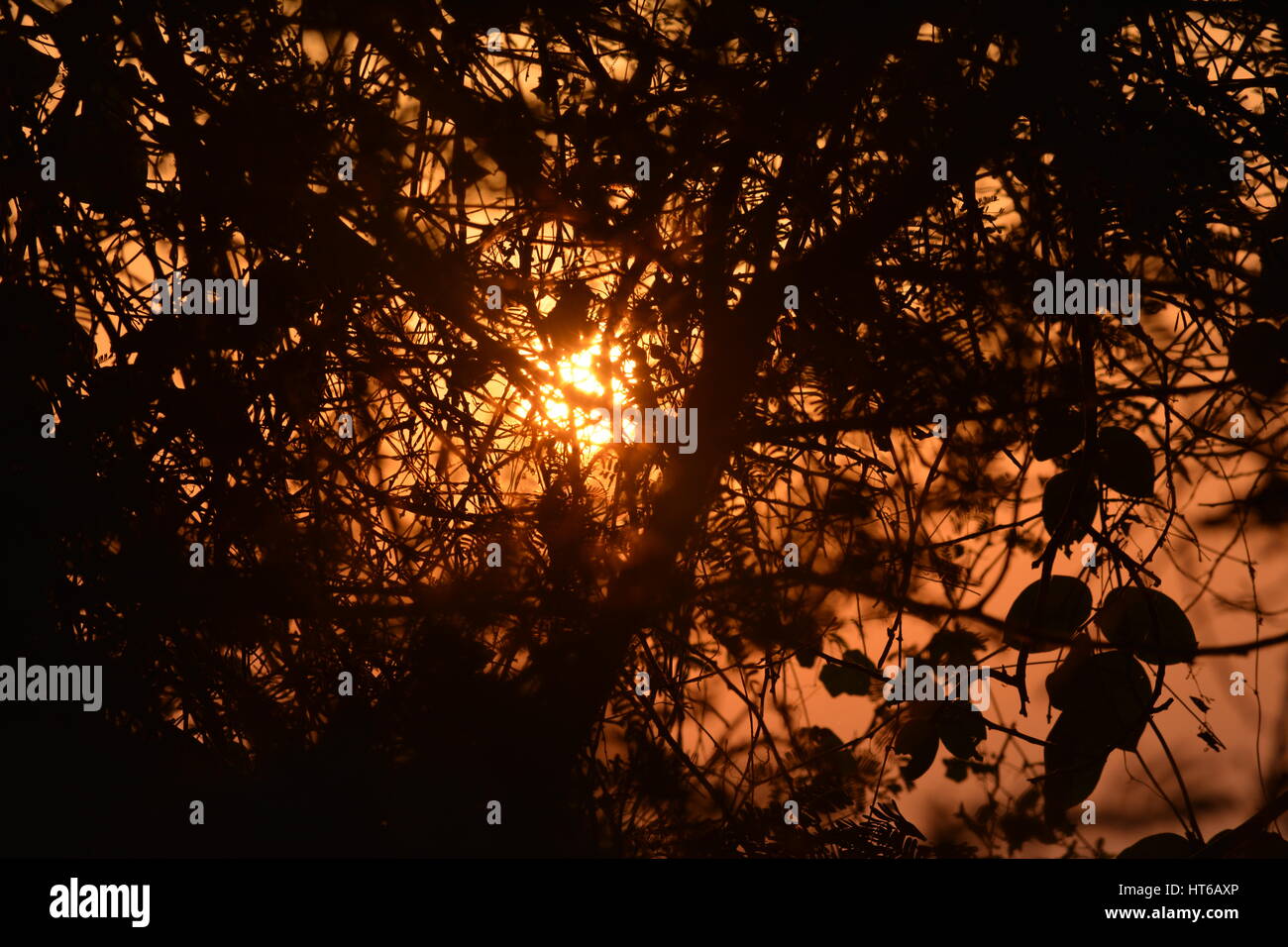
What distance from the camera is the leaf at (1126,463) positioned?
4.19 ft

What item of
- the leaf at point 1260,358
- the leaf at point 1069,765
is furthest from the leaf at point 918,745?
the leaf at point 1260,358

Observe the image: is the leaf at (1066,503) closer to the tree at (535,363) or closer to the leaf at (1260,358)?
the tree at (535,363)

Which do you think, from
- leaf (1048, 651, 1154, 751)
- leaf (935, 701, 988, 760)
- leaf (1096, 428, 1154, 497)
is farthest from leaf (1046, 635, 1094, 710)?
leaf (1096, 428, 1154, 497)

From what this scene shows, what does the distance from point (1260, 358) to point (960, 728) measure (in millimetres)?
713

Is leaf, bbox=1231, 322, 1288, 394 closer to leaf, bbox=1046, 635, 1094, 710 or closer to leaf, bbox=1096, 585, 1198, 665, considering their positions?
leaf, bbox=1096, 585, 1198, 665

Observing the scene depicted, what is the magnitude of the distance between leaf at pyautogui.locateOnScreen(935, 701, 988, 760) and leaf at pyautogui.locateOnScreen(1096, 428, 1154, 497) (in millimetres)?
422

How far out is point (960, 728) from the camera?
1410 millimetres

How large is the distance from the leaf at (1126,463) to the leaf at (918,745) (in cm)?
47

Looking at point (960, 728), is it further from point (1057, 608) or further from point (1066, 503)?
point (1066, 503)

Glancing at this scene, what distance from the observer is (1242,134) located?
1396 millimetres
